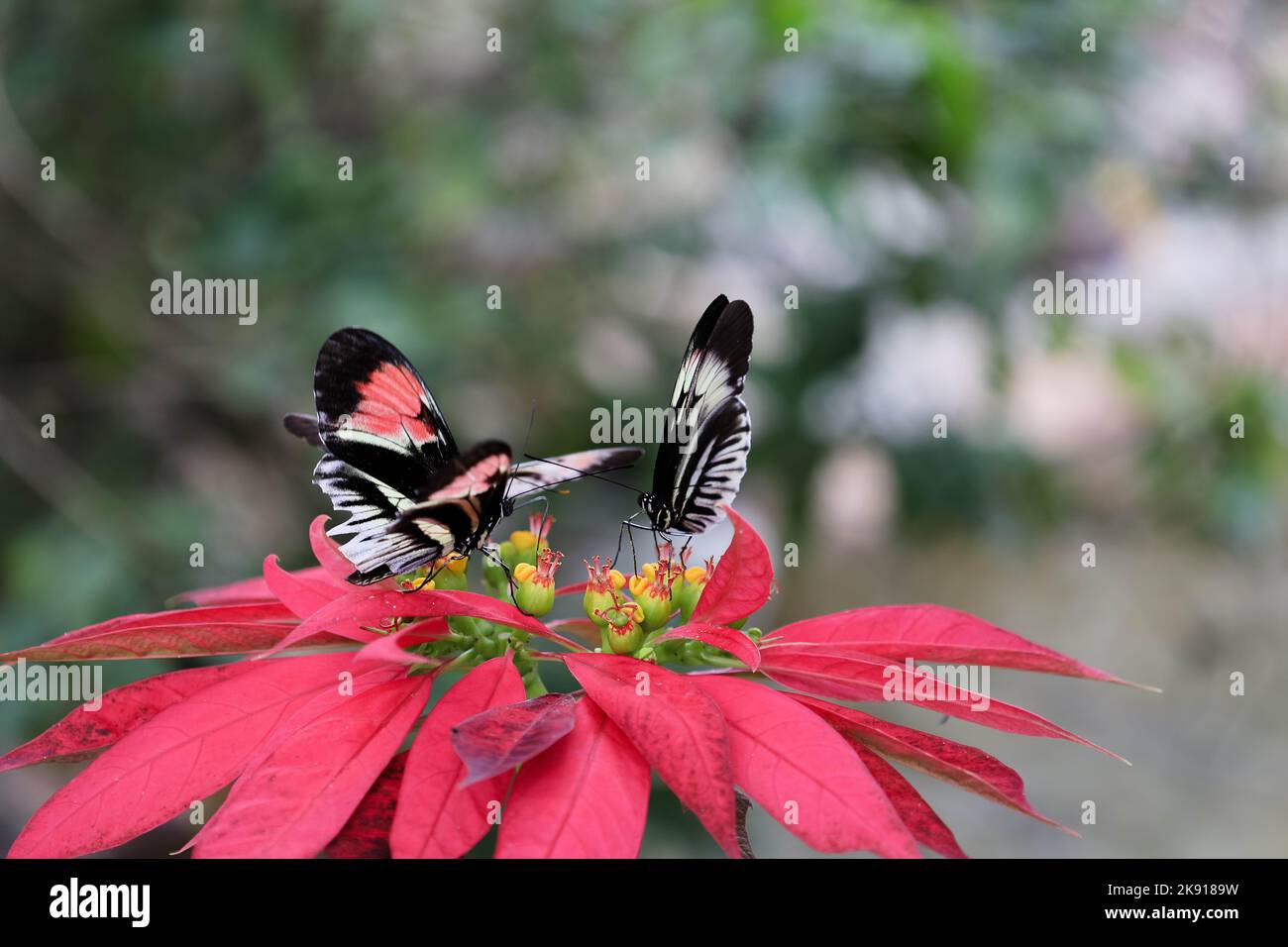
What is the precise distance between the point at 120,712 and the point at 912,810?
35 cm

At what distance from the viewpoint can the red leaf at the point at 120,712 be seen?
0.48 meters

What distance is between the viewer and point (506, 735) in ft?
1.27

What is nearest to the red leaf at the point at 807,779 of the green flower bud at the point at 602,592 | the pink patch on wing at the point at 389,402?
the green flower bud at the point at 602,592

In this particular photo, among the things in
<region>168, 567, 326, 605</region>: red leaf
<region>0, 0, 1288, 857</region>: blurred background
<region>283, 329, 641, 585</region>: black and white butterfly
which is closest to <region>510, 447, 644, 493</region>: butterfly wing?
<region>283, 329, 641, 585</region>: black and white butterfly

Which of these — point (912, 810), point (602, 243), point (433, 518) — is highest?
point (602, 243)

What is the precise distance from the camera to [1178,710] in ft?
8.41

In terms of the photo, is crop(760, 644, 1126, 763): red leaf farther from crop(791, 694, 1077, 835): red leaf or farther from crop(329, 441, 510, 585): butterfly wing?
crop(329, 441, 510, 585): butterfly wing

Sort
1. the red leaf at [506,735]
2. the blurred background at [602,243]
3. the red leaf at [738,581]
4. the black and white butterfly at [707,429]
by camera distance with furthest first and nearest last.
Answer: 1. the blurred background at [602,243]
2. the black and white butterfly at [707,429]
3. the red leaf at [738,581]
4. the red leaf at [506,735]

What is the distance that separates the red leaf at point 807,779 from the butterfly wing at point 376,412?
0.66ft

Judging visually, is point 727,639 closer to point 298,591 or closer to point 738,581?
point 738,581

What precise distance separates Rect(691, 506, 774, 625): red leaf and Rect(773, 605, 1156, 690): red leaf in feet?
0.17

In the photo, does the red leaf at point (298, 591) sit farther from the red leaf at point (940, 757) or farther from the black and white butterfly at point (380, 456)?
the red leaf at point (940, 757)

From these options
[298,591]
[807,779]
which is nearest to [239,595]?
[298,591]
